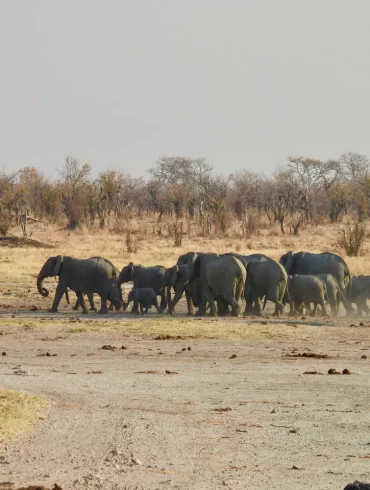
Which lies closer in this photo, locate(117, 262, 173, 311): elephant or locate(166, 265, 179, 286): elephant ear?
locate(166, 265, 179, 286): elephant ear

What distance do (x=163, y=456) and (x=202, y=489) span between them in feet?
4.54

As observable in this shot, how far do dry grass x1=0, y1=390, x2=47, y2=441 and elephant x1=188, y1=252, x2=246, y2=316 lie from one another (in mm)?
15119

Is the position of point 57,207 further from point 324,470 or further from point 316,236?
point 324,470

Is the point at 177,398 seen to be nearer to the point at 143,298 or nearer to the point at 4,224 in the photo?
the point at 143,298

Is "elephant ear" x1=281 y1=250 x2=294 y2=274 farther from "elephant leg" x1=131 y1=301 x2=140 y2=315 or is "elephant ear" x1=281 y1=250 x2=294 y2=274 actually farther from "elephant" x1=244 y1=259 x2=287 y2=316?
"elephant leg" x1=131 y1=301 x2=140 y2=315

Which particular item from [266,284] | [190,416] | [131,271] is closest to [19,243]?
[131,271]

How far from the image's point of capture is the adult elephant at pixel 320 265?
31406mm

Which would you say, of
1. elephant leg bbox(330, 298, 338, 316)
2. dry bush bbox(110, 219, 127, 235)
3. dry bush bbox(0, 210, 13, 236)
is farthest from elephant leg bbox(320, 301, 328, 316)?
dry bush bbox(110, 219, 127, 235)

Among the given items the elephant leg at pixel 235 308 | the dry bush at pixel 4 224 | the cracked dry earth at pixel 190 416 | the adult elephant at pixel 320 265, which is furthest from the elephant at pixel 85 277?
the dry bush at pixel 4 224

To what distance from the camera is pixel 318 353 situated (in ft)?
63.5

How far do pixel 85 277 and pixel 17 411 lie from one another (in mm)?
17257

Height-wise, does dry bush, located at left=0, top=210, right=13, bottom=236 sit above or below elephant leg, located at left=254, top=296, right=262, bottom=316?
above

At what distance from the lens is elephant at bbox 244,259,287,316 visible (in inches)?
1112

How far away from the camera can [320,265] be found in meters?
31.7
